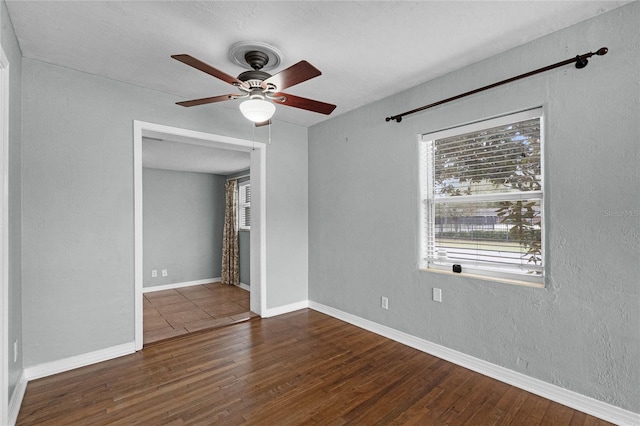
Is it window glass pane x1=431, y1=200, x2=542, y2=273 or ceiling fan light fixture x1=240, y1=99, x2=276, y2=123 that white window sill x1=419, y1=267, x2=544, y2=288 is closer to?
window glass pane x1=431, y1=200, x2=542, y2=273

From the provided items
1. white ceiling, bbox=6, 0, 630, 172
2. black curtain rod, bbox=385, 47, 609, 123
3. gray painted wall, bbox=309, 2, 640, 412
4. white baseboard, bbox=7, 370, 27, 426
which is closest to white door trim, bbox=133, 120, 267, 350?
white ceiling, bbox=6, 0, 630, 172

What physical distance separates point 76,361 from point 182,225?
4101 millimetres

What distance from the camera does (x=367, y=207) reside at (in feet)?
12.3

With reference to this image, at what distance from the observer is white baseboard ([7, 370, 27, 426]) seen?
2.01 m

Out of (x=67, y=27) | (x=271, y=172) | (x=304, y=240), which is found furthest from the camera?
(x=304, y=240)

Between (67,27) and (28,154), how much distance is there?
1.11 m

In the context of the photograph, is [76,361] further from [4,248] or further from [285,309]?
[285,309]

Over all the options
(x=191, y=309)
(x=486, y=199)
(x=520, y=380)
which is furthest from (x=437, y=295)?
(x=191, y=309)

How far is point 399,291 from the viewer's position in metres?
3.40

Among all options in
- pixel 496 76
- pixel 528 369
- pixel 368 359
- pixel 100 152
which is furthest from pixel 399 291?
pixel 100 152

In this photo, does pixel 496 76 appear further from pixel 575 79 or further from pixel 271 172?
pixel 271 172

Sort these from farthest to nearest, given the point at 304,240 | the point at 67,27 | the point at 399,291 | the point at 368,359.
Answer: the point at 304,240 → the point at 399,291 → the point at 368,359 → the point at 67,27

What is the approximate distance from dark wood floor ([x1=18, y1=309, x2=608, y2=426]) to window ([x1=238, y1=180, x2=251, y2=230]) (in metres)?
3.65

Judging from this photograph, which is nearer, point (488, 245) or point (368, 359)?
point (488, 245)
